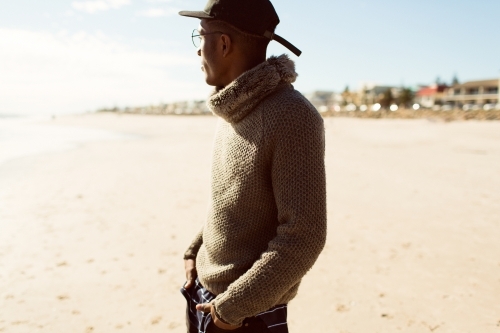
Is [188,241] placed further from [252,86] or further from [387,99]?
[387,99]

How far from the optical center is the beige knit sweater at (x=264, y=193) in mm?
1300

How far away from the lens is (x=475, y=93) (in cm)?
7675

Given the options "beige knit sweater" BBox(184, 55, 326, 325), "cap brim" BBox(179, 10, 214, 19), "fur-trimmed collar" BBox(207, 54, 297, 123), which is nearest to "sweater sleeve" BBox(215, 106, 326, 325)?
"beige knit sweater" BBox(184, 55, 326, 325)

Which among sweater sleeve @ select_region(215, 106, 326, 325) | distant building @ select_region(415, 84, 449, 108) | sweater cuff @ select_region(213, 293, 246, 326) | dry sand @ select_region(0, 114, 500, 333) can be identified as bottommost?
distant building @ select_region(415, 84, 449, 108)

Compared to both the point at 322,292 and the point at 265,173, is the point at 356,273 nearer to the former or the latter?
the point at 322,292

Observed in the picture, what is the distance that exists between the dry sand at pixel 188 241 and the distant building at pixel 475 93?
73.8 metres

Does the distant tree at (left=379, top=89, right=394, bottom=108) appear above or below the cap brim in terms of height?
below

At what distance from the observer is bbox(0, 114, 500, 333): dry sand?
3.92 m

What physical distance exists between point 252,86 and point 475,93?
288 feet

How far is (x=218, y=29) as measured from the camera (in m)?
1.50

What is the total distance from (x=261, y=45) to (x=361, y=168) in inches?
425

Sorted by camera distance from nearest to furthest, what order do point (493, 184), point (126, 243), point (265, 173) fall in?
point (265, 173) → point (126, 243) → point (493, 184)

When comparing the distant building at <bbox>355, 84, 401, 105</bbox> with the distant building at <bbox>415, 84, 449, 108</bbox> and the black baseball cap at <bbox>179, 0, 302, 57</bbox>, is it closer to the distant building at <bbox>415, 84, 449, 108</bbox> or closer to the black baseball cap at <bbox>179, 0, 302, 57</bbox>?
the distant building at <bbox>415, 84, 449, 108</bbox>

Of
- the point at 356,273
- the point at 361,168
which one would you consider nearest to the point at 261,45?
the point at 356,273
